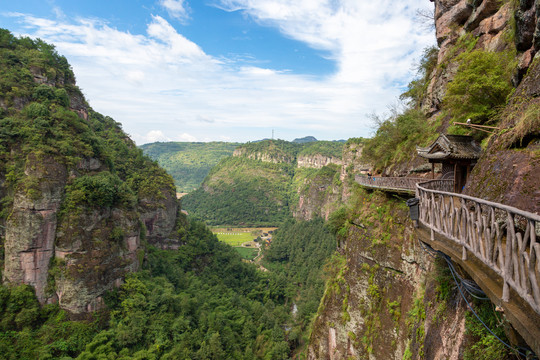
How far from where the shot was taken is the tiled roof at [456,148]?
369 inches

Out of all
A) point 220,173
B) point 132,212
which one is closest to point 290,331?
point 132,212

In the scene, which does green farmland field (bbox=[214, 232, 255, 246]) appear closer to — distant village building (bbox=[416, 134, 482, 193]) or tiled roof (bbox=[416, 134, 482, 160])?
distant village building (bbox=[416, 134, 482, 193])

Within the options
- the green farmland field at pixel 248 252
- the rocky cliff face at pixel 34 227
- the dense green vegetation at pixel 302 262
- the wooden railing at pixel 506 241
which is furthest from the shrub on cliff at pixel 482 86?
the green farmland field at pixel 248 252

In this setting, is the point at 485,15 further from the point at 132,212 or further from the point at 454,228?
the point at 132,212

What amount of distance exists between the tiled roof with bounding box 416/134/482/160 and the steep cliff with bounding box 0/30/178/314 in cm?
2778

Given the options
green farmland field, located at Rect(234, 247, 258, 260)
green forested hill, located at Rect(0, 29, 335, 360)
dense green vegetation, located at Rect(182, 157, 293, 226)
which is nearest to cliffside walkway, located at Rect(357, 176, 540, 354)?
green forested hill, located at Rect(0, 29, 335, 360)

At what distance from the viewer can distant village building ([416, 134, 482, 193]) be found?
30.9ft

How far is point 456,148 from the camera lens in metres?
9.41

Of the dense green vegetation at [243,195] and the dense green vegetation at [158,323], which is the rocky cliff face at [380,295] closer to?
the dense green vegetation at [158,323]

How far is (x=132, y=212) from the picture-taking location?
98.8ft

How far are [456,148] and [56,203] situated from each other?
29519 millimetres

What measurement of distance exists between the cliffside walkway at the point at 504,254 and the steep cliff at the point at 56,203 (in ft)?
91.9

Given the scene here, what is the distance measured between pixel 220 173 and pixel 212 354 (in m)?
145

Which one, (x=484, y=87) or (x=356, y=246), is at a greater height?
(x=484, y=87)
